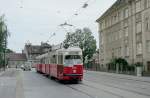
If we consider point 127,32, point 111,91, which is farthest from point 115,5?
point 111,91

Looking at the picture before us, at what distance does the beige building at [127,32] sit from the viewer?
2338 inches

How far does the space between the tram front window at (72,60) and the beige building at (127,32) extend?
26.7m

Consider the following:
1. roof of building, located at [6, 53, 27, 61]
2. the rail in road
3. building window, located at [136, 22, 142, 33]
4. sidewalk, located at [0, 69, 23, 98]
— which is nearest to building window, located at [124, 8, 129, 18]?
building window, located at [136, 22, 142, 33]

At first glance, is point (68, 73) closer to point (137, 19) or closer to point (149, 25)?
point (149, 25)

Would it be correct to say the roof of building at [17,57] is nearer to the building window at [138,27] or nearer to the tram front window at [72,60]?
the building window at [138,27]

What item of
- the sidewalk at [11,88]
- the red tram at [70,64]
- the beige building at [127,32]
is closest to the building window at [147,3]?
the beige building at [127,32]

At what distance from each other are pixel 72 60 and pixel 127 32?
36.3 meters

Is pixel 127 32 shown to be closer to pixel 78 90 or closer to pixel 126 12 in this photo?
pixel 126 12

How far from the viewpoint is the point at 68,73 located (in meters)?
32.3

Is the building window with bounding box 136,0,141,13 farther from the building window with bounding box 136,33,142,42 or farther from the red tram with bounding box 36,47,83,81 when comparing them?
the red tram with bounding box 36,47,83,81

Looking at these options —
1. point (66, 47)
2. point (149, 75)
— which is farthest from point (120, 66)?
point (66, 47)

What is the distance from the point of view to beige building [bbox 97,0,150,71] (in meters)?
59.4

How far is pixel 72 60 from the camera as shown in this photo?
32938mm

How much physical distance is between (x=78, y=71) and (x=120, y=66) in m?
34.1
